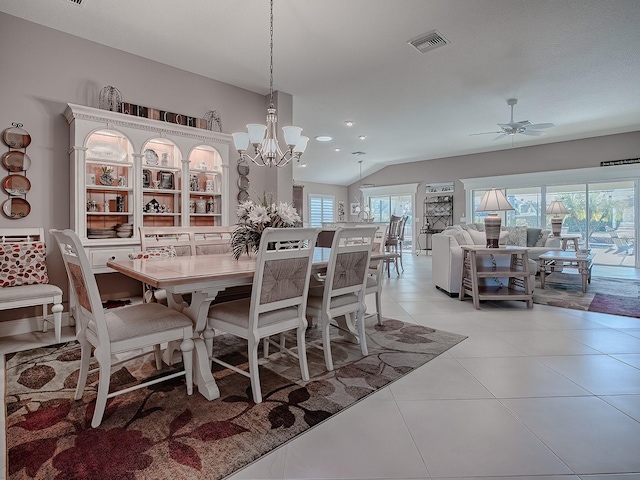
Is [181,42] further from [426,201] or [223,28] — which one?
[426,201]

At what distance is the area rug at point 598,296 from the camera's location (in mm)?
3936

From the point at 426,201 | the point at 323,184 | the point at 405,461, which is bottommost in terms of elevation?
the point at 405,461

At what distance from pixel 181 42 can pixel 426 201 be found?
7.84 meters

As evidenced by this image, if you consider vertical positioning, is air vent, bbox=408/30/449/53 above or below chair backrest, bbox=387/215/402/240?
above

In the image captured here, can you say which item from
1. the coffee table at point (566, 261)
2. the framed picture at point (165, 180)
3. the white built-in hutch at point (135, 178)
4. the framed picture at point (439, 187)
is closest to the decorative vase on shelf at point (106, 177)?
the white built-in hutch at point (135, 178)

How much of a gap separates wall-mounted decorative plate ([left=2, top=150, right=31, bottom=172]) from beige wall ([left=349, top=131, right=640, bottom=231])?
8873 millimetres

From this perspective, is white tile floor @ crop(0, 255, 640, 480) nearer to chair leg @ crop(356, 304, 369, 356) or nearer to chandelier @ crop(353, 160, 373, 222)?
chair leg @ crop(356, 304, 369, 356)

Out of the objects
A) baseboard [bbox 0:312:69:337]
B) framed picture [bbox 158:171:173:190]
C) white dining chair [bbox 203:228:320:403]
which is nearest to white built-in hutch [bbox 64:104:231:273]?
framed picture [bbox 158:171:173:190]

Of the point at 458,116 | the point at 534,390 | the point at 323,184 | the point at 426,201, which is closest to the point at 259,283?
the point at 534,390

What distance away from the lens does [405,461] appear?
1443mm

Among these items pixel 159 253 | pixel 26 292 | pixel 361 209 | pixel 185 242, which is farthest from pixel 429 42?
pixel 361 209

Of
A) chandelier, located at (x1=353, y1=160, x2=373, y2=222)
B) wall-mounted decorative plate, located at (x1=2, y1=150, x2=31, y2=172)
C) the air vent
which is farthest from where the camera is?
chandelier, located at (x1=353, y1=160, x2=373, y2=222)

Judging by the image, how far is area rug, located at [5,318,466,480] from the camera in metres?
1.43

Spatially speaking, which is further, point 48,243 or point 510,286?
point 510,286
